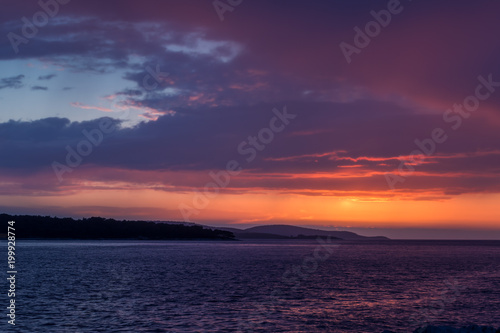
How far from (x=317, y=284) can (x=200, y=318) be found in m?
28.5

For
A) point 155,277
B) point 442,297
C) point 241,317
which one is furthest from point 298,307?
point 155,277

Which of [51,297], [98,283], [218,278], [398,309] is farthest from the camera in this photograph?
[218,278]

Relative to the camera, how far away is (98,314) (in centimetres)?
4100

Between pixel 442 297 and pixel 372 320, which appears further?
pixel 442 297

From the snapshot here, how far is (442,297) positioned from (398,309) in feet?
37.7

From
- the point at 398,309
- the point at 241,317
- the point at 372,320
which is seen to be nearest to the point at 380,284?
the point at 398,309

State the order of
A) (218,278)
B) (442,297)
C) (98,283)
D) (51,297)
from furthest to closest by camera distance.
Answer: (218,278) < (98,283) < (442,297) < (51,297)

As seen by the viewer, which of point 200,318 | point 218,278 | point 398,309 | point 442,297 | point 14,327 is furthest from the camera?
point 218,278

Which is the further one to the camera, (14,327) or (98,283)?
(98,283)

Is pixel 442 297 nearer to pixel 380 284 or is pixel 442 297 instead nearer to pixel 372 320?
pixel 380 284

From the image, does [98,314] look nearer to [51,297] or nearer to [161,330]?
[161,330]

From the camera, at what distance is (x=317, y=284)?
64.6m

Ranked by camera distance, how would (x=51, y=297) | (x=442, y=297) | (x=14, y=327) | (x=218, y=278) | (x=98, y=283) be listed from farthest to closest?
(x=218, y=278) → (x=98, y=283) → (x=442, y=297) → (x=51, y=297) → (x=14, y=327)

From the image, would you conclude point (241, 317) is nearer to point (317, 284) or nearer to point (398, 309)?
point (398, 309)
